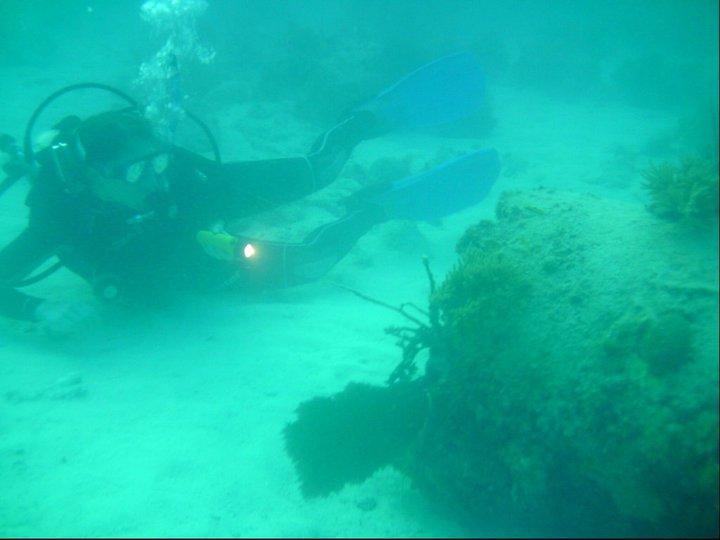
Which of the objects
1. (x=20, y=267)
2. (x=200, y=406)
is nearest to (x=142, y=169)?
(x=20, y=267)

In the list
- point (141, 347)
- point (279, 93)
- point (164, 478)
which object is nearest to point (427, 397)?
point (164, 478)

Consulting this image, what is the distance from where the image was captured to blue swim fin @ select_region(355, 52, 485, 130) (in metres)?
9.18

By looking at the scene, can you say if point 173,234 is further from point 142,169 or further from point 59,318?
point 59,318

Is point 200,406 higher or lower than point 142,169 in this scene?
lower

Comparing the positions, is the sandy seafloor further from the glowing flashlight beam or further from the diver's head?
the diver's head

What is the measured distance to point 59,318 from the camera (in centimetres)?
554

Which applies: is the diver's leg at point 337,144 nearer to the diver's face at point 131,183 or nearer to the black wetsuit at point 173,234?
the black wetsuit at point 173,234

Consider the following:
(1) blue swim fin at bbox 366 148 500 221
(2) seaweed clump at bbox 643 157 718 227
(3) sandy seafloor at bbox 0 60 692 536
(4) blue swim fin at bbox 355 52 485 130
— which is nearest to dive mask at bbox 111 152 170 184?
(3) sandy seafloor at bbox 0 60 692 536

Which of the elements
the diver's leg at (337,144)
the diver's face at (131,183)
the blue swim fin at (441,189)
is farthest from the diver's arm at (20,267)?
the blue swim fin at (441,189)

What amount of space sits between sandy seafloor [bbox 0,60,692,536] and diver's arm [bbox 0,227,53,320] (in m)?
0.41

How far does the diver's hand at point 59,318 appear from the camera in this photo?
5.48 metres

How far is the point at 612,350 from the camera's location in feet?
9.37

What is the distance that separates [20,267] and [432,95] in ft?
25.9

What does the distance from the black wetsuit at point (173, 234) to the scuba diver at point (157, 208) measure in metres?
0.01
